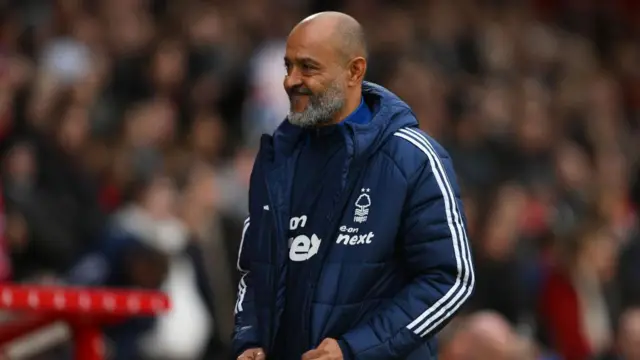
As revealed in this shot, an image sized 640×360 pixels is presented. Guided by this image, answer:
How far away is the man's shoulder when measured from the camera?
5.13 metres

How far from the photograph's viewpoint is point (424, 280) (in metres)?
5.06

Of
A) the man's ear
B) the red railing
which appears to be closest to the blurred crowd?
the red railing

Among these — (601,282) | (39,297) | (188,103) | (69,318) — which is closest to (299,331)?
(39,297)

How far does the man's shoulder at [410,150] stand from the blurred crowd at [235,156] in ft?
9.37

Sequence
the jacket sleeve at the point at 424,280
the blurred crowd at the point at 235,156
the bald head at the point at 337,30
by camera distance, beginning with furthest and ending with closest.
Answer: the blurred crowd at the point at 235,156
the bald head at the point at 337,30
the jacket sleeve at the point at 424,280

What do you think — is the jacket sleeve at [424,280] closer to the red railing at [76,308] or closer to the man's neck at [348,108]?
the man's neck at [348,108]

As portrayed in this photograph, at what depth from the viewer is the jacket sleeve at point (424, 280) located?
16.5 ft

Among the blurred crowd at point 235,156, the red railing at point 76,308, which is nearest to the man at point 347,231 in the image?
the red railing at point 76,308

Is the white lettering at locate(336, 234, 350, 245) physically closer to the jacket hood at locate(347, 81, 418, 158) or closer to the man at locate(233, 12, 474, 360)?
the man at locate(233, 12, 474, 360)

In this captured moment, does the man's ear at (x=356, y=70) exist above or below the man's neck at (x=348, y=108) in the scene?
above

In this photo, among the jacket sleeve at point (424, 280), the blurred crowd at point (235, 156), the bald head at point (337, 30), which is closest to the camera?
the jacket sleeve at point (424, 280)

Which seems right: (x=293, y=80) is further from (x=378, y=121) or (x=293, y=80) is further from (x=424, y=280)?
(x=424, y=280)

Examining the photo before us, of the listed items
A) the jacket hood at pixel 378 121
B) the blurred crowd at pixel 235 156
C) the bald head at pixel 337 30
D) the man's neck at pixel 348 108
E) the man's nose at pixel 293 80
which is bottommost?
the blurred crowd at pixel 235 156

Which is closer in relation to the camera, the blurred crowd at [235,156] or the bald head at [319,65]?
the bald head at [319,65]
